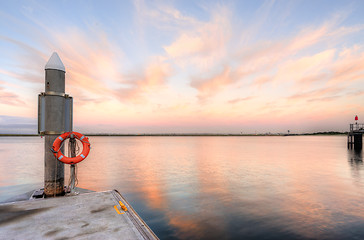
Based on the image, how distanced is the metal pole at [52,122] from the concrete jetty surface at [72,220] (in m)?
1.15

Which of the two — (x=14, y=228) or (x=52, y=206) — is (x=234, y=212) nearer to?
(x=52, y=206)

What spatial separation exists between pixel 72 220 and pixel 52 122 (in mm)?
4135

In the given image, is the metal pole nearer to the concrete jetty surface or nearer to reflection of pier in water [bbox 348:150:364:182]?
the concrete jetty surface

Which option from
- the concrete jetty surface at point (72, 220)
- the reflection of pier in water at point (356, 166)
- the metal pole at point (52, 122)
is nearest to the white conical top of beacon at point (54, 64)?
the metal pole at point (52, 122)

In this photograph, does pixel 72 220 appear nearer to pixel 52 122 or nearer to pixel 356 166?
pixel 52 122

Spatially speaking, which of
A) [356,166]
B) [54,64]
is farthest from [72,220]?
[356,166]

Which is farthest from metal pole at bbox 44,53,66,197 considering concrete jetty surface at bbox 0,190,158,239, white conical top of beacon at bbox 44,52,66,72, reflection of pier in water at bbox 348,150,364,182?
reflection of pier in water at bbox 348,150,364,182

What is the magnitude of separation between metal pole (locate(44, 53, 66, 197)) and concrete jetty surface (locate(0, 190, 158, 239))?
115cm

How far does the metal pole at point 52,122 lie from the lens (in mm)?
7926

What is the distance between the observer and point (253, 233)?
7.57 meters

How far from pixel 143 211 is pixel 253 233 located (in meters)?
4.92

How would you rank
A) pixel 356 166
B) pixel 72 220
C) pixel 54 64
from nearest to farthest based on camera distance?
pixel 72 220, pixel 54 64, pixel 356 166

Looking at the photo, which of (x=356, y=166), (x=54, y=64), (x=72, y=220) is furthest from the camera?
(x=356, y=166)

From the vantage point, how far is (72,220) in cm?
534
